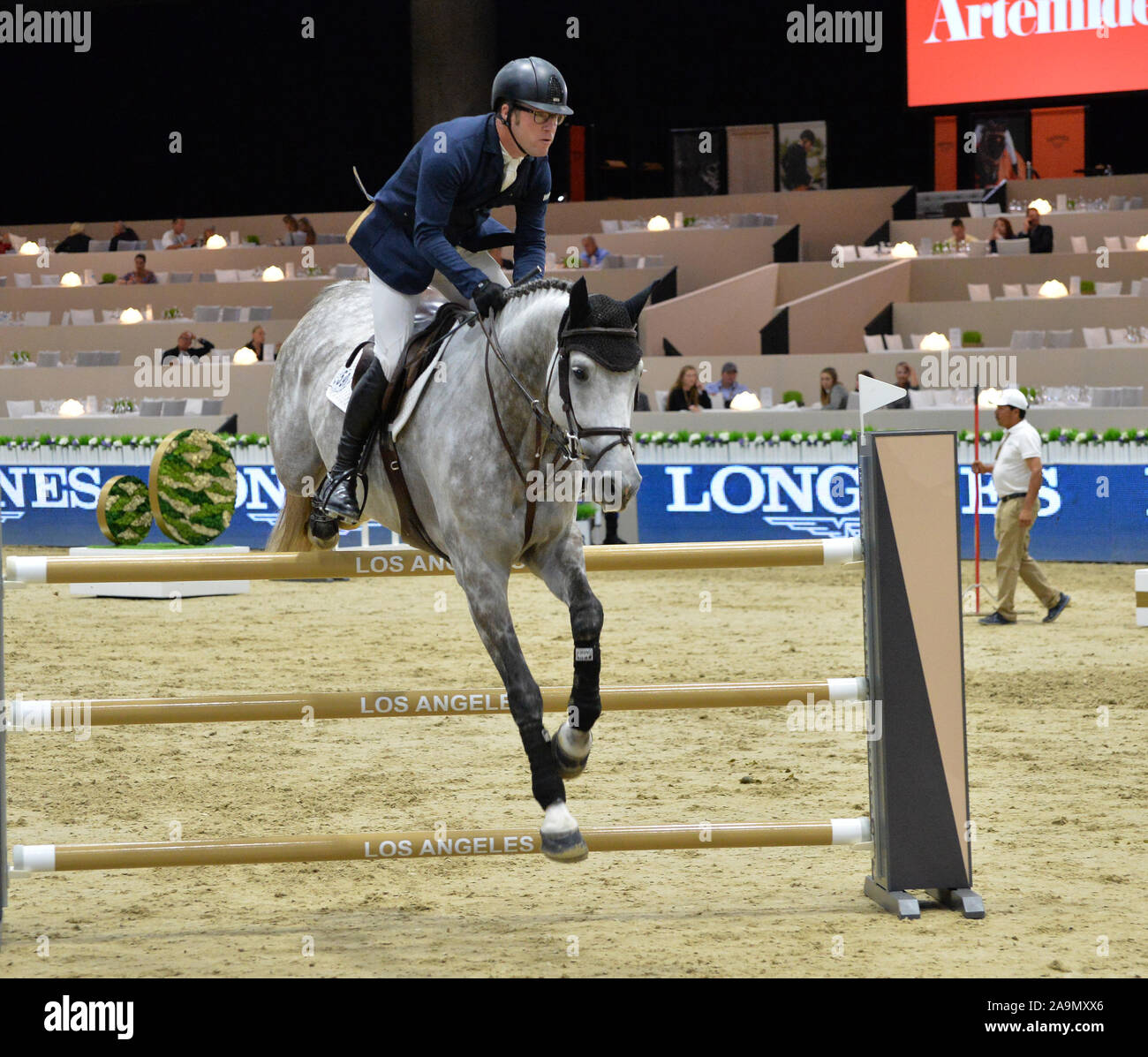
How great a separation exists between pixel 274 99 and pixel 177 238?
7.01 m

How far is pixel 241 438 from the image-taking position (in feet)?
51.9

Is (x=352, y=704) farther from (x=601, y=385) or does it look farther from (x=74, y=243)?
(x=74, y=243)

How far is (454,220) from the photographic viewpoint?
4.48m

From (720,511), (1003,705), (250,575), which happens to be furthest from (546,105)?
(720,511)

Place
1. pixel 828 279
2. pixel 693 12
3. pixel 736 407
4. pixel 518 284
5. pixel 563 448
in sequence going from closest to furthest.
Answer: pixel 563 448 < pixel 518 284 < pixel 736 407 < pixel 828 279 < pixel 693 12

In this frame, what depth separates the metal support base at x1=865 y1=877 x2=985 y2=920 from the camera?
4605 millimetres

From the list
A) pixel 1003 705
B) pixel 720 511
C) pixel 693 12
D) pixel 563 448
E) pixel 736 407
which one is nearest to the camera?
pixel 563 448

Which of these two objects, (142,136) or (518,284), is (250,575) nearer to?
(518,284)

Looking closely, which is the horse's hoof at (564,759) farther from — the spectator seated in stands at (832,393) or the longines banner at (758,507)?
the spectator seated in stands at (832,393)

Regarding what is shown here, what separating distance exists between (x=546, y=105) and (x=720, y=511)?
10783mm

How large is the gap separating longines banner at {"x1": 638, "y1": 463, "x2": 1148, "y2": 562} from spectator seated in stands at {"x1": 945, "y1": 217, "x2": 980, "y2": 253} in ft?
22.4

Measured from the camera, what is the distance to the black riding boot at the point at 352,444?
4484mm

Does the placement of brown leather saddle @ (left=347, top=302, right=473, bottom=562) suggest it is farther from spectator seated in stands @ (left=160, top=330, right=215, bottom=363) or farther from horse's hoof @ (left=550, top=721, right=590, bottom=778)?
spectator seated in stands @ (left=160, top=330, right=215, bottom=363)

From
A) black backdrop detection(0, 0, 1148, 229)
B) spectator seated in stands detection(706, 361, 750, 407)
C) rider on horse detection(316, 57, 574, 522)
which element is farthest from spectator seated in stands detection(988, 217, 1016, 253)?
rider on horse detection(316, 57, 574, 522)
